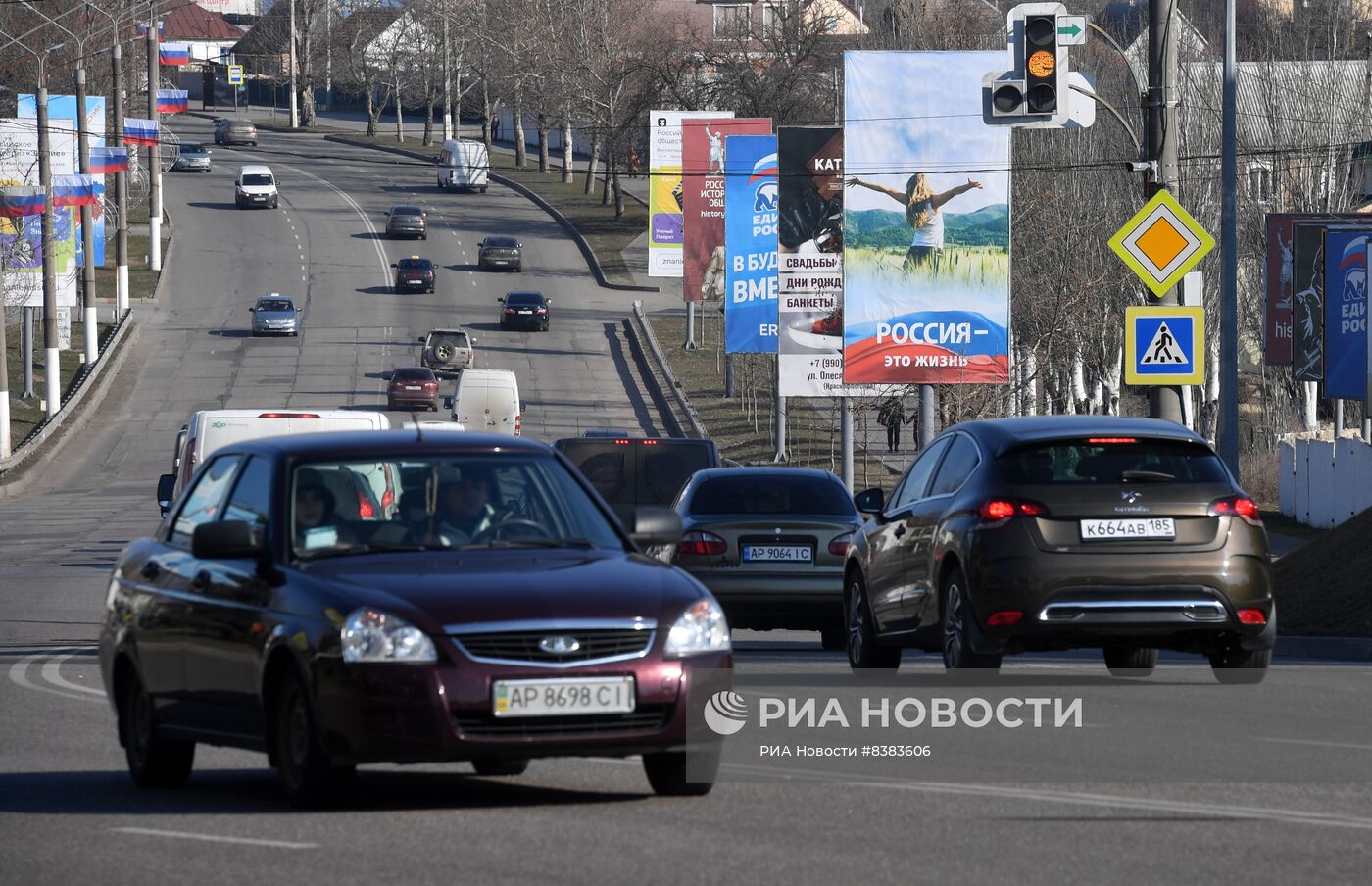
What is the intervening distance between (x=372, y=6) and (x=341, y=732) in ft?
470

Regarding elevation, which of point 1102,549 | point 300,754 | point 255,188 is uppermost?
point 255,188

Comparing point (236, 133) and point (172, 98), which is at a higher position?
point (172, 98)

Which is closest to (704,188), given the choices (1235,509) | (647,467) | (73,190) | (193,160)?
(73,190)

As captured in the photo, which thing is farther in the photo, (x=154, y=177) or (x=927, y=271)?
(x=154, y=177)

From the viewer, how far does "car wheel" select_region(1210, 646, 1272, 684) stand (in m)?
12.8

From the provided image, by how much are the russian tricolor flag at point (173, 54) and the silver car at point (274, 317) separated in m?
84.7

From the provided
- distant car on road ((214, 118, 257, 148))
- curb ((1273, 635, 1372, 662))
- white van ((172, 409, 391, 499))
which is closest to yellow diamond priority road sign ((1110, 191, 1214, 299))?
curb ((1273, 635, 1372, 662))

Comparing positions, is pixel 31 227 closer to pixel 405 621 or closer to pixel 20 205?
pixel 20 205

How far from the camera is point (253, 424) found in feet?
60.6

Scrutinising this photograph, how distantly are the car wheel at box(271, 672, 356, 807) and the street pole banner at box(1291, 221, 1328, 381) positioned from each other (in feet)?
121

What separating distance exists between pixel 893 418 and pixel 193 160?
253 ft

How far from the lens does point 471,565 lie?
841 centimetres

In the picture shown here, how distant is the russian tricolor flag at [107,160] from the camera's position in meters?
70.0

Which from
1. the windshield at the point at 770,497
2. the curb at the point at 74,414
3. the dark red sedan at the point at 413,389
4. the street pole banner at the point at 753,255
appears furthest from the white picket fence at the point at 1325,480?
the dark red sedan at the point at 413,389
